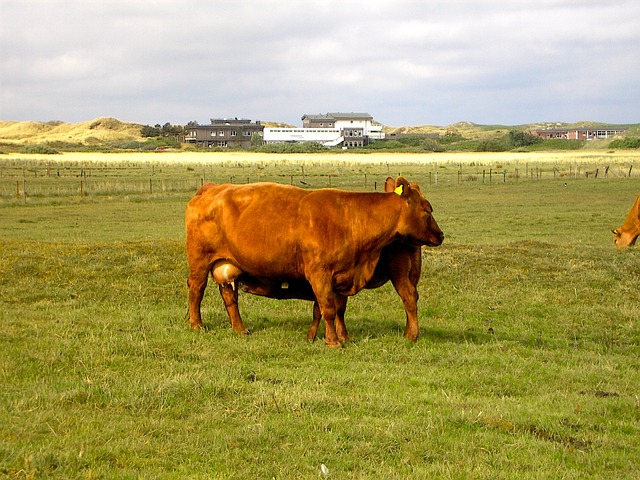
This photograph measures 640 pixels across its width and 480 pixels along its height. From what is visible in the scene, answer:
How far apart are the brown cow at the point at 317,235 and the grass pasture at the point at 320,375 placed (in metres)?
0.72

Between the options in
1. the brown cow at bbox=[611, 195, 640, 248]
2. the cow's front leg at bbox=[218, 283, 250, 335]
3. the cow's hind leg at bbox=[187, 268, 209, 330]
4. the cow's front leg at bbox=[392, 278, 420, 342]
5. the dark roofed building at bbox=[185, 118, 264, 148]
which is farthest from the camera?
the dark roofed building at bbox=[185, 118, 264, 148]

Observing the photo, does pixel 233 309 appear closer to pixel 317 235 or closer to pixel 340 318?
pixel 340 318

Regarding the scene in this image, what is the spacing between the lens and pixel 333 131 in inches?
6457

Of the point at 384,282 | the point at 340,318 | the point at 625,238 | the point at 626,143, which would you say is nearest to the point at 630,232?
the point at 625,238

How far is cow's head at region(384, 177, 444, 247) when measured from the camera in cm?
→ 1002

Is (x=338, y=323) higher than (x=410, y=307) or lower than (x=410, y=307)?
lower

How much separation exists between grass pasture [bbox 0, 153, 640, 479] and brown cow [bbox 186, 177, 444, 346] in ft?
2.36

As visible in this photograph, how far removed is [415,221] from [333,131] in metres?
156

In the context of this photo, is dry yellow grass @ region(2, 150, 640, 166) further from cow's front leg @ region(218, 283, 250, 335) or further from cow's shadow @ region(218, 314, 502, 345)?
cow's front leg @ region(218, 283, 250, 335)

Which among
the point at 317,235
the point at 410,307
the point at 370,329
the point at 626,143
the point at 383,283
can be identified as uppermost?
the point at 626,143

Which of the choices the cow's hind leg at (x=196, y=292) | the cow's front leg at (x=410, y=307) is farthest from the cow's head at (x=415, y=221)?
the cow's hind leg at (x=196, y=292)

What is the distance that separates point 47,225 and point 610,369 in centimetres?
2355

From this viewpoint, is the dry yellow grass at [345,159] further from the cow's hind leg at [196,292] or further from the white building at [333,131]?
the cow's hind leg at [196,292]

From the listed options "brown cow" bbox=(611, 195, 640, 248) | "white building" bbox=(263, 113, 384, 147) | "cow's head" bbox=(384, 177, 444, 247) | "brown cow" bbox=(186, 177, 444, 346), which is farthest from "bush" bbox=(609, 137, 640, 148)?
"brown cow" bbox=(186, 177, 444, 346)
